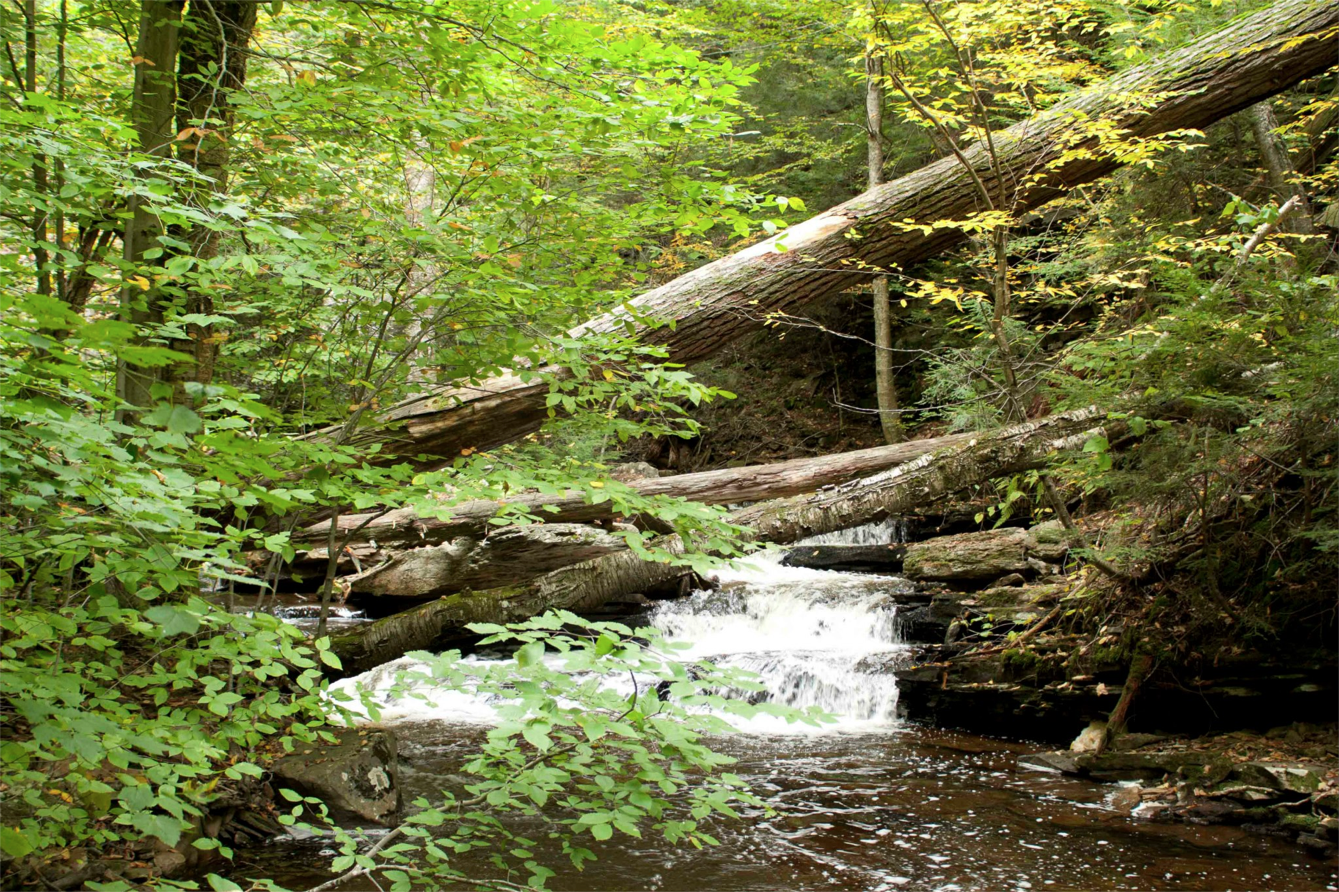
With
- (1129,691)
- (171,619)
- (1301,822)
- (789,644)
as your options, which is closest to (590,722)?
(171,619)

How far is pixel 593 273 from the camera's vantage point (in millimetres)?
3496

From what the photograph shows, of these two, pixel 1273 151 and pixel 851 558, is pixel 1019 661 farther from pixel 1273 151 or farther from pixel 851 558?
pixel 1273 151

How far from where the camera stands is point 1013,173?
6051 mm

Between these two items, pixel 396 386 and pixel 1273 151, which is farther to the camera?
pixel 1273 151

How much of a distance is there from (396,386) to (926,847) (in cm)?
355

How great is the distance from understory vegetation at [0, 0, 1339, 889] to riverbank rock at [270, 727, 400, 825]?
0.53 feet

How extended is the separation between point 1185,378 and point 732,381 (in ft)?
38.5

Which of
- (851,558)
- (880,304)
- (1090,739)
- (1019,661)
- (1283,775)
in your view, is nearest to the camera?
(1283,775)

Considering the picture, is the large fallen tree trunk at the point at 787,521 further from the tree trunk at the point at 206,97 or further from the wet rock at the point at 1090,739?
the tree trunk at the point at 206,97

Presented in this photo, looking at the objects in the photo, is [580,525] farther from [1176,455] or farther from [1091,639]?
[1176,455]

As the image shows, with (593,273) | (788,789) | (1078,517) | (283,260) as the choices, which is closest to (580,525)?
(788,789)

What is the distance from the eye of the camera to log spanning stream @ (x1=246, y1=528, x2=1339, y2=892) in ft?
13.2

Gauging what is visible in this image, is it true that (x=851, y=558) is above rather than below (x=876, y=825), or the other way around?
above

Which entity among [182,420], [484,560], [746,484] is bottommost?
[484,560]
